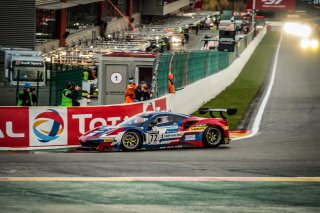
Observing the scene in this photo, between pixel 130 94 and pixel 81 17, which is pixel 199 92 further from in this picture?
pixel 81 17

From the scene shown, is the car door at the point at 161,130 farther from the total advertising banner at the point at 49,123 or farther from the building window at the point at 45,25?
the building window at the point at 45,25

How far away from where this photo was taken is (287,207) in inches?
535

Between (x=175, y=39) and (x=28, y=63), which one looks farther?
(x=175, y=39)

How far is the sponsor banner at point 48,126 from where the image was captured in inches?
928

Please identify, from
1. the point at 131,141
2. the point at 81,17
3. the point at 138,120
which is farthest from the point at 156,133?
the point at 81,17

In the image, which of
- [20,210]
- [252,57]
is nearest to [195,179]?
[20,210]

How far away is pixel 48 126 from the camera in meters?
23.8

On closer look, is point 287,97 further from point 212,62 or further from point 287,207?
point 287,207

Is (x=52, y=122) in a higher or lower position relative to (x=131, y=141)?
higher

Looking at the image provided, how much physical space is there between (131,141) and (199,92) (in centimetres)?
1530

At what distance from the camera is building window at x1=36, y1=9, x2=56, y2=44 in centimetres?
5972

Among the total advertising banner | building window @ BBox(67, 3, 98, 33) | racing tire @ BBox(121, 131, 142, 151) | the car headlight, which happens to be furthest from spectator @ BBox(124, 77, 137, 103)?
the car headlight

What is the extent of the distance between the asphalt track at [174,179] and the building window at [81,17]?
46963mm

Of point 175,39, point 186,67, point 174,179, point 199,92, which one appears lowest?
point 199,92
